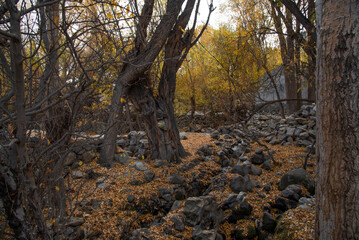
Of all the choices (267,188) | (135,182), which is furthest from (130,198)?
(267,188)

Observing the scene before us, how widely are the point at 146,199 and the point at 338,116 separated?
343 cm

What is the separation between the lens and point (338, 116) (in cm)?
179

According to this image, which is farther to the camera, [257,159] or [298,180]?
[257,159]

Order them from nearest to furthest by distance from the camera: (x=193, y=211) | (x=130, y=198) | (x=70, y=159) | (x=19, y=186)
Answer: (x=19, y=186)
(x=193, y=211)
(x=130, y=198)
(x=70, y=159)

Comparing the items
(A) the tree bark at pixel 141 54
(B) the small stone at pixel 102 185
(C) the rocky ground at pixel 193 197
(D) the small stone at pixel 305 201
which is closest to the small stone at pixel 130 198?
(C) the rocky ground at pixel 193 197

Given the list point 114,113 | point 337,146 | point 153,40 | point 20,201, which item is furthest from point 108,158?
point 337,146

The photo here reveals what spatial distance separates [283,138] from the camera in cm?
800

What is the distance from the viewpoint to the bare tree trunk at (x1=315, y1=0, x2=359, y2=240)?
173cm

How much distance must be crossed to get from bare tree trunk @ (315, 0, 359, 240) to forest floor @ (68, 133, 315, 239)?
966 millimetres

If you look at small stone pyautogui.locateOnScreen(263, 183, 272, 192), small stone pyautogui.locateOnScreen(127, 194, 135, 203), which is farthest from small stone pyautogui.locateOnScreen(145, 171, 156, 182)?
small stone pyautogui.locateOnScreen(263, 183, 272, 192)

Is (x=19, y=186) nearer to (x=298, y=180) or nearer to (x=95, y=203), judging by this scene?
(x=95, y=203)

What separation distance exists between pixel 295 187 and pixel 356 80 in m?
2.97

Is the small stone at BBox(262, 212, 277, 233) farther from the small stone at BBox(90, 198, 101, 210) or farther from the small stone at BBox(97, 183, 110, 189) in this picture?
the small stone at BBox(97, 183, 110, 189)

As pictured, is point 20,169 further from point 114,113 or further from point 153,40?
point 153,40
